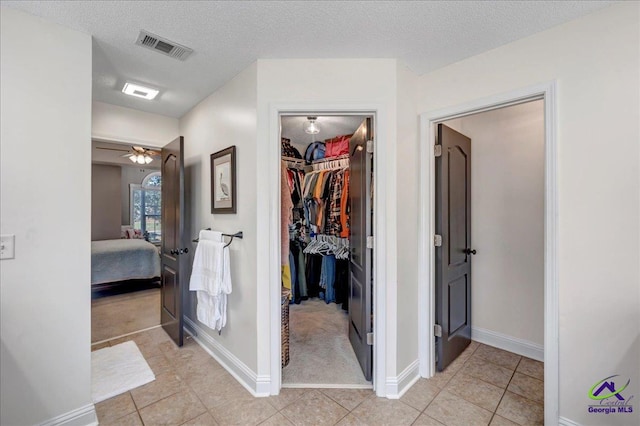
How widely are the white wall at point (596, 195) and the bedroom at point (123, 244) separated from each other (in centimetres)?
372

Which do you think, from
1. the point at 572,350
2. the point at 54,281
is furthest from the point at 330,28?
the point at 572,350

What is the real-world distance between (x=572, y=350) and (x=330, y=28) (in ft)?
7.42

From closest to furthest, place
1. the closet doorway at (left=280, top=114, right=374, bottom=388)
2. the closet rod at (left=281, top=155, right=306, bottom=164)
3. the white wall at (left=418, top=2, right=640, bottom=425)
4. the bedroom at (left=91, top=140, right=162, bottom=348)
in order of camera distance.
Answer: the white wall at (left=418, top=2, right=640, bottom=425)
the closet doorway at (left=280, top=114, right=374, bottom=388)
the bedroom at (left=91, top=140, right=162, bottom=348)
the closet rod at (left=281, top=155, right=306, bottom=164)

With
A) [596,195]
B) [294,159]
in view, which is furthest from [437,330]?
[294,159]

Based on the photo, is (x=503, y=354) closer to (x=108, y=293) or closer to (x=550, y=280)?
(x=550, y=280)

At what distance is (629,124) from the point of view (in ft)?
4.68

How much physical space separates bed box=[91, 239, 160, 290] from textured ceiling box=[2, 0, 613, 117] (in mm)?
3349

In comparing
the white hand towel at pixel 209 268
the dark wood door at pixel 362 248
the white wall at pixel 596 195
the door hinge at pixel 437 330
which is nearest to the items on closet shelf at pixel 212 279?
the white hand towel at pixel 209 268

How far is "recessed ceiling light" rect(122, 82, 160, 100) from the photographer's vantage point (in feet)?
7.79

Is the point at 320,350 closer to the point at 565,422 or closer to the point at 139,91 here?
the point at 565,422

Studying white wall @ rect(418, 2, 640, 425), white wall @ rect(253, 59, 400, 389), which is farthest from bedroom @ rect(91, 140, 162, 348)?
white wall @ rect(418, 2, 640, 425)

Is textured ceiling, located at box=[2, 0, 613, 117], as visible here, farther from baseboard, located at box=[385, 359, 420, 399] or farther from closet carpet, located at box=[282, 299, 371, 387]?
closet carpet, located at box=[282, 299, 371, 387]

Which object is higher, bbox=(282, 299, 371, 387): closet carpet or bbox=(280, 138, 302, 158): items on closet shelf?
bbox=(280, 138, 302, 158): items on closet shelf

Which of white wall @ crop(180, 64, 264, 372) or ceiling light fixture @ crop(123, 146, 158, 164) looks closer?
white wall @ crop(180, 64, 264, 372)
